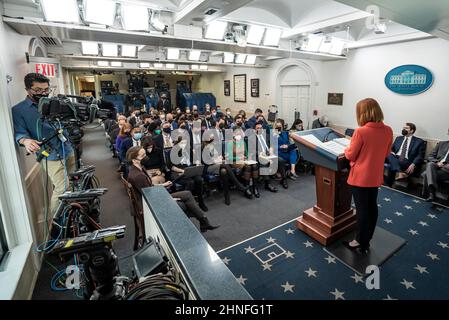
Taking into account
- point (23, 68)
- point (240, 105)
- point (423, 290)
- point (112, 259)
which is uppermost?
point (23, 68)

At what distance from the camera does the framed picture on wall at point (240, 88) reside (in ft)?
33.8

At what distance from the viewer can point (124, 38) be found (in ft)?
11.3

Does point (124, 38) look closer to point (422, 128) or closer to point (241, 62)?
point (241, 62)

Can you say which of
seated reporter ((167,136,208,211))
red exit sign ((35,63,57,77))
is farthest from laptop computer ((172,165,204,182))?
red exit sign ((35,63,57,77))

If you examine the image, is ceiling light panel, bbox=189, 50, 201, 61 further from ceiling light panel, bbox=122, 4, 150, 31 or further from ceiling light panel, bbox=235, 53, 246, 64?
ceiling light panel, bbox=122, 4, 150, 31

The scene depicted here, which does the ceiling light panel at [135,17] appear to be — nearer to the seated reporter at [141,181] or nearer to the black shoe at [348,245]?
the seated reporter at [141,181]

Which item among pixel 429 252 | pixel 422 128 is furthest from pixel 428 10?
pixel 422 128

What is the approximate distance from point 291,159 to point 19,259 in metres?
4.56

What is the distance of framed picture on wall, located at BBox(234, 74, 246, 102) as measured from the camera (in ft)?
33.8

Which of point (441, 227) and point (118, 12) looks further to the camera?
point (441, 227)

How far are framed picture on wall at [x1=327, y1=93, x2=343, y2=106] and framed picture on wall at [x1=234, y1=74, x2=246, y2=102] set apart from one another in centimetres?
418

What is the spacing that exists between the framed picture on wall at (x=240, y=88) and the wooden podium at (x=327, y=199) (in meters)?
7.58

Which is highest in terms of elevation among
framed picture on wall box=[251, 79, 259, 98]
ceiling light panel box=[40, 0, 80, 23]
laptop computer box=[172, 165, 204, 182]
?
ceiling light panel box=[40, 0, 80, 23]

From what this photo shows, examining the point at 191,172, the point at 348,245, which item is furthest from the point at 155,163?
the point at 348,245
